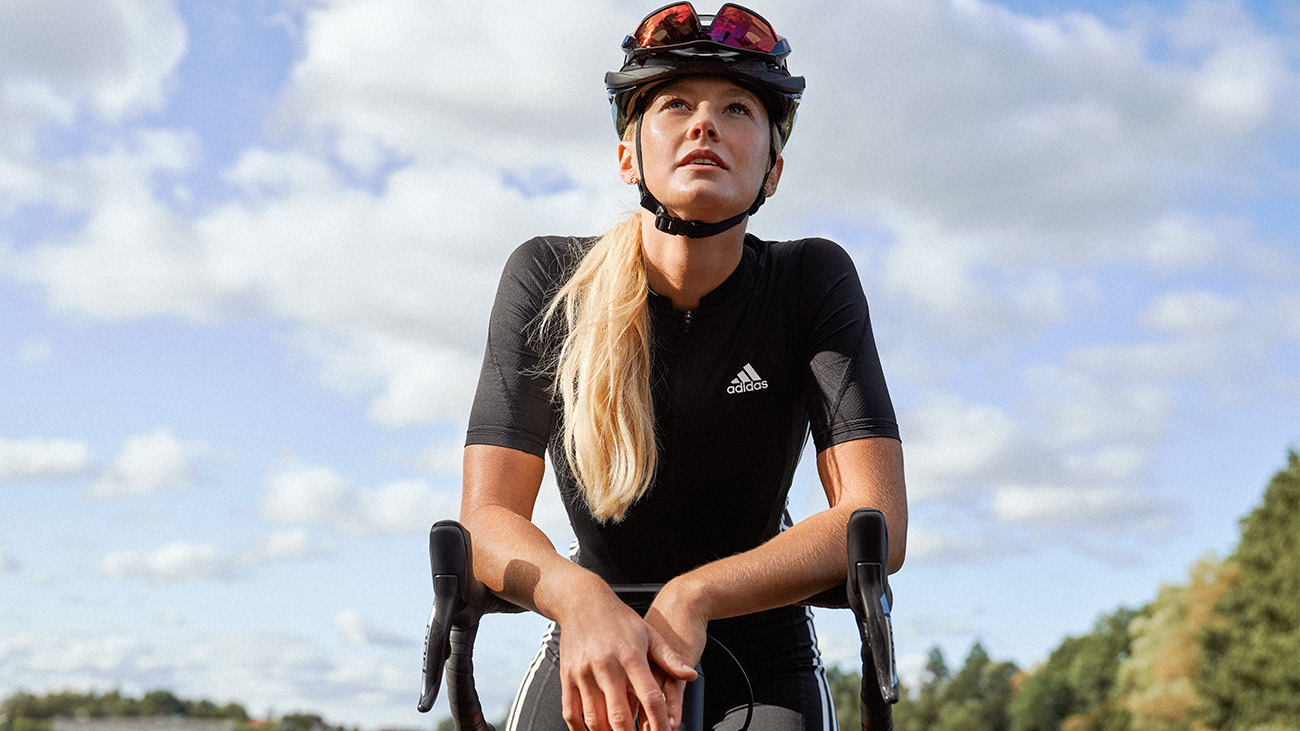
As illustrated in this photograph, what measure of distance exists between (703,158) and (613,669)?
61.3 inches

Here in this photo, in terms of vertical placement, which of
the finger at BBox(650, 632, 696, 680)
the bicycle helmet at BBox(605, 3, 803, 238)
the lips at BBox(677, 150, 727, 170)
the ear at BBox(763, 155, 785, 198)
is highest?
the bicycle helmet at BBox(605, 3, 803, 238)

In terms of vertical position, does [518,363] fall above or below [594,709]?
above

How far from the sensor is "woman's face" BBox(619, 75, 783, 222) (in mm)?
3850

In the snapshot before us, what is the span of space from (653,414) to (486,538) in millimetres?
779

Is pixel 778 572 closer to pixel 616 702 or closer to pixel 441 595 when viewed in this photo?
pixel 616 702

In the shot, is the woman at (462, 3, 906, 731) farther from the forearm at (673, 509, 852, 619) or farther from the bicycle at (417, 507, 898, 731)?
the bicycle at (417, 507, 898, 731)

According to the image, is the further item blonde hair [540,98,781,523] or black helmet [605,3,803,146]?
blonde hair [540,98,781,523]

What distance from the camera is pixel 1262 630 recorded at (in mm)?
60562

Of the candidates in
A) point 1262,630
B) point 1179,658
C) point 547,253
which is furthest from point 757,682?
point 1179,658

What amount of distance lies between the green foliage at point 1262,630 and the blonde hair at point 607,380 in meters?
60.2

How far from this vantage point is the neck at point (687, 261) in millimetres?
4199

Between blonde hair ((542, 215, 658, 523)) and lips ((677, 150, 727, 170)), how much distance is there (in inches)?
19.2

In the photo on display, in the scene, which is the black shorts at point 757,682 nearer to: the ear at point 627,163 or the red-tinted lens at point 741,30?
the ear at point 627,163

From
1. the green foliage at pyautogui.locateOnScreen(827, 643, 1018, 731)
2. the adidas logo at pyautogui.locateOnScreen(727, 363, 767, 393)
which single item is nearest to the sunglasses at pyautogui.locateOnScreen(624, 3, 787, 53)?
the adidas logo at pyautogui.locateOnScreen(727, 363, 767, 393)
